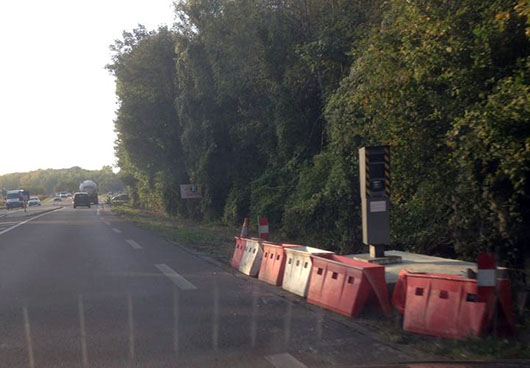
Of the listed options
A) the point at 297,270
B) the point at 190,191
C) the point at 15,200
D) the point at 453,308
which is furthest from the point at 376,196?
the point at 15,200

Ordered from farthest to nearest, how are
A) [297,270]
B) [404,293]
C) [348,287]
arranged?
[297,270] < [348,287] < [404,293]

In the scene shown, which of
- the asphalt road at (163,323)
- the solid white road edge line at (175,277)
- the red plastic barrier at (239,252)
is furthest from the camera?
the red plastic barrier at (239,252)

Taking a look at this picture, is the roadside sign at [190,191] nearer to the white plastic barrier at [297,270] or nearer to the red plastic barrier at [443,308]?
the white plastic barrier at [297,270]

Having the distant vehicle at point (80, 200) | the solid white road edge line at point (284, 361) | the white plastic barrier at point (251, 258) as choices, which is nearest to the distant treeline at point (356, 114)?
the white plastic barrier at point (251, 258)

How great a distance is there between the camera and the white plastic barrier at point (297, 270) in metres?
9.20

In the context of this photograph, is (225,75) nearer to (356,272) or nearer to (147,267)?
(147,267)

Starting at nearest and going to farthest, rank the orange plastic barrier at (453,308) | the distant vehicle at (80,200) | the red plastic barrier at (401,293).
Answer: the orange plastic barrier at (453,308), the red plastic barrier at (401,293), the distant vehicle at (80,200)

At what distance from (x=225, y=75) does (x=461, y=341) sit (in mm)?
20417

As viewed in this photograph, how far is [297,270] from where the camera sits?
9617mm

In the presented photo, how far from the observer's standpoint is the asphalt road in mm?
5902

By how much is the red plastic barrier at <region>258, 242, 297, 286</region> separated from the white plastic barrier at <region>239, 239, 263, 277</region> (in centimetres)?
27

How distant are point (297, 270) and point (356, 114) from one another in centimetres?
528

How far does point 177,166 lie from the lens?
36.8 m

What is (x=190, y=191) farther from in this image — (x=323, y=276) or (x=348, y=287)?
(x=348, y=287)
